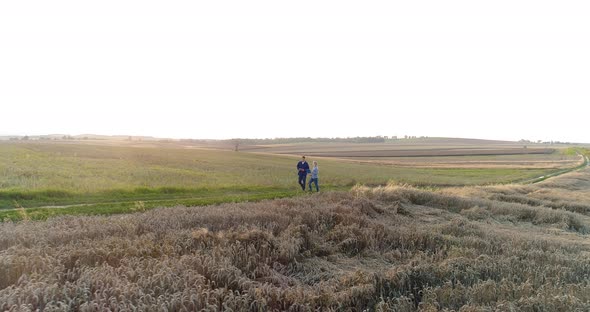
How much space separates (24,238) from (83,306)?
4066 mm

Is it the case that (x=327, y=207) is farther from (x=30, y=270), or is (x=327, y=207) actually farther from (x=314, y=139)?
(x=314, y=139)

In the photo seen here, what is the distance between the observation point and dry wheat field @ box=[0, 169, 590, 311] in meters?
4.98

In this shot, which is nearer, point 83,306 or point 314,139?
point 83,306

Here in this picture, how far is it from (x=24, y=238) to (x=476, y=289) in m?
8.59

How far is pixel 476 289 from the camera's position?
18.7ft

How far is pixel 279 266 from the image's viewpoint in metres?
7.21

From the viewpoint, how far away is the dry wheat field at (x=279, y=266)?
4980 millimetres

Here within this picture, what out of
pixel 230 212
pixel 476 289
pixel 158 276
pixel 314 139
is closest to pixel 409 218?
pixel 230 212

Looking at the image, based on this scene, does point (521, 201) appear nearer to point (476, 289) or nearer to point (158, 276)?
point (476, 289)

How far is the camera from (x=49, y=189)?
17875mm

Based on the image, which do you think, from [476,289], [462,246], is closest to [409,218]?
[462,246]

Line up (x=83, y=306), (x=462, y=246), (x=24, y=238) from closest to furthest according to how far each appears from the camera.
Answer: (x=83, y=306)
(x=24, y=238)
(x=462, y=246)

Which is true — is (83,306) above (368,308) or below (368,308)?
above

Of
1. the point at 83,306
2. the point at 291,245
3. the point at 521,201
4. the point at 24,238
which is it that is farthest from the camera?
the point at 521,201
